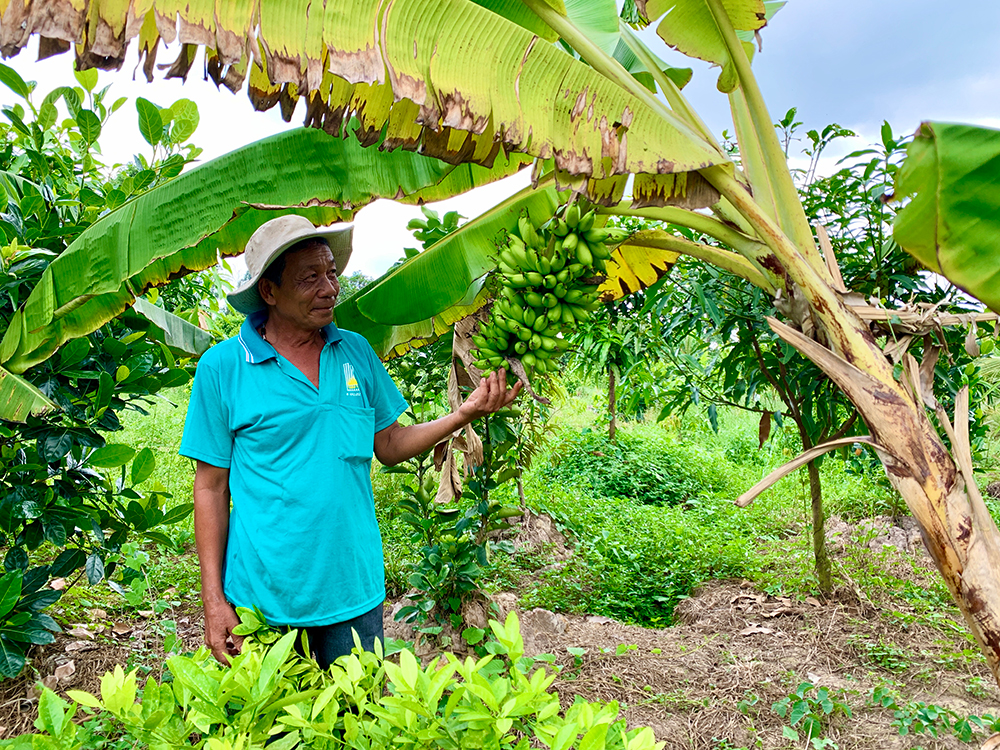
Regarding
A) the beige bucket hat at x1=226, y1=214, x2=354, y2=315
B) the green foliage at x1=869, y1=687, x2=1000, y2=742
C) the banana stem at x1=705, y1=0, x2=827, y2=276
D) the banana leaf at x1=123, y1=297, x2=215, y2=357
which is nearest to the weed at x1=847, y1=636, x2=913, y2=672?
the green foliage at x1=869, y1=687, x2=1000, y2=742

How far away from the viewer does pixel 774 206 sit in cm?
194

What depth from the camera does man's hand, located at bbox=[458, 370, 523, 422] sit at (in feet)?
6.44

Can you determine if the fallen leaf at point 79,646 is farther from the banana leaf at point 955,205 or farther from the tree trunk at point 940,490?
the banana leaf at point 955,205

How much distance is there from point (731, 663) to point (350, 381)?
2.40 meters

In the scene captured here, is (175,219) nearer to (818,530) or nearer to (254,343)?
(254,343)

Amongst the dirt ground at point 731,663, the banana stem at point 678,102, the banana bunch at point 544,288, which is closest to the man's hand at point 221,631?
the banana bunch at point 544,288

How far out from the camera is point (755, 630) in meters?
3.51

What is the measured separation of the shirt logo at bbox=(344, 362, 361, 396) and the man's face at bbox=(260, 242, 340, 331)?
0.17 m

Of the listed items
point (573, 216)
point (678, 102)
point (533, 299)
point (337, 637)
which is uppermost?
point (678, 102)

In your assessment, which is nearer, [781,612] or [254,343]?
[254,343]

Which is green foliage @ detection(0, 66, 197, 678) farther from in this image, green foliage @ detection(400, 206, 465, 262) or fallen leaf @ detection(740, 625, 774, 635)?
fallen leaf @ detection(740, 625, 774, 635)

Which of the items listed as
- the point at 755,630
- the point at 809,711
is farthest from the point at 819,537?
the point at 809,711

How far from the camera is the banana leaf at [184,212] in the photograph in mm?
2127

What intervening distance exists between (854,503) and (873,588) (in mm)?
2057
